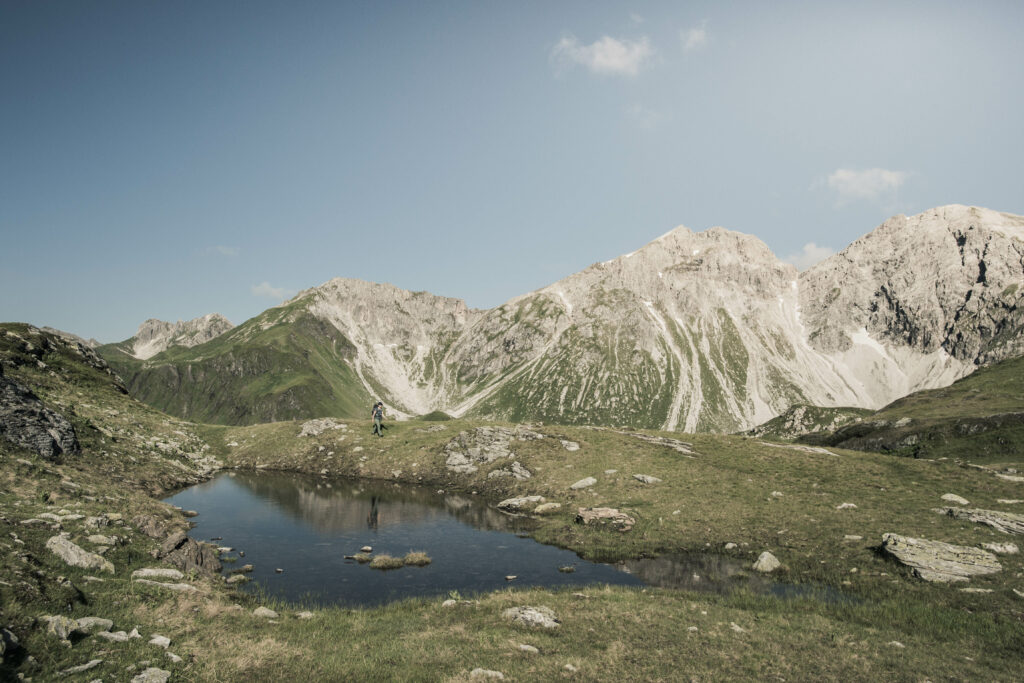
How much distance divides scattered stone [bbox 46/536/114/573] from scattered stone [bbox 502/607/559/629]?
54.4 ft

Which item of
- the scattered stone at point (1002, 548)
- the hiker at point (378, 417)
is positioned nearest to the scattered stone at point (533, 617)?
the scattered stone at point (1002, 548)

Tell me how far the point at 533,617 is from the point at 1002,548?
27776 mm

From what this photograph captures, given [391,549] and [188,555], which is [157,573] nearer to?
[188,555]

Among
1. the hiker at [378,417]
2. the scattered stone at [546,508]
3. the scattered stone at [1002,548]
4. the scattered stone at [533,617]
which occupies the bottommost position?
the scattered stone at [546,508]

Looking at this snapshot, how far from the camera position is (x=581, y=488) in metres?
43.6

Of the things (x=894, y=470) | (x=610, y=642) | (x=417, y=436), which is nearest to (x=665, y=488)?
(x=894, y=470)

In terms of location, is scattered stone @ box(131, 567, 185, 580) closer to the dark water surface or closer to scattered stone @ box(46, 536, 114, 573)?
scattered stone @ box(46, 536, 114, 573)

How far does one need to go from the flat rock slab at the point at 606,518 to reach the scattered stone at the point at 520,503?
553cm

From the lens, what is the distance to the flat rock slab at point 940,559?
78.8ft

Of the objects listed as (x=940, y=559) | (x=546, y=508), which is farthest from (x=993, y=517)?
(x=546, y=508)

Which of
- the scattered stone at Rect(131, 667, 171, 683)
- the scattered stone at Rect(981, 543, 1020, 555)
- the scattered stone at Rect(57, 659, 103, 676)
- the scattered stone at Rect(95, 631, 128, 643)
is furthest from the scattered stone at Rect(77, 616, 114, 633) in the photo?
the scattered stone at Rect(981, 543, 1020, 555)

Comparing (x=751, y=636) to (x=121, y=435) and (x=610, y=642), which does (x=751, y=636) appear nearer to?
(x=610, y=642)

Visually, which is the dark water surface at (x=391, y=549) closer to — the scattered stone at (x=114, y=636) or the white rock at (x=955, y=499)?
the scattered stone at (x=114, y=636)

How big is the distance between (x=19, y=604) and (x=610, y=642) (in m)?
18.8
